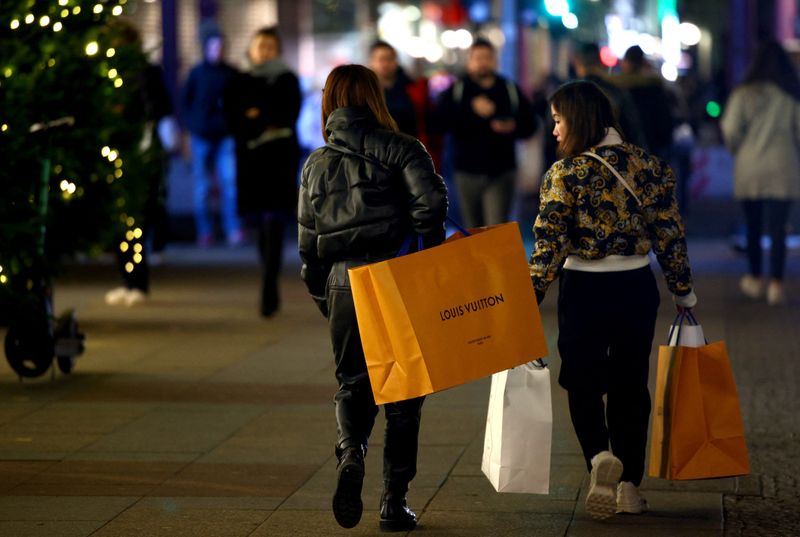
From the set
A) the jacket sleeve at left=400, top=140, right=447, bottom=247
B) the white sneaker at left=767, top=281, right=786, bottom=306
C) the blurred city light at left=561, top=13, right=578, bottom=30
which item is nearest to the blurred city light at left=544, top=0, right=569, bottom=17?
the blurred city light at left=561, top=13, right=578, bottom=30

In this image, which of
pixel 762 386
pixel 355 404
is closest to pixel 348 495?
pixel 355 404

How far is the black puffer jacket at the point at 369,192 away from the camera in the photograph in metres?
5.96

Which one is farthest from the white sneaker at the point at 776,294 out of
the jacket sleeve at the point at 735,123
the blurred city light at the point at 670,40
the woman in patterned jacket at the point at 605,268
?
the blurred city light at the point at 670,40

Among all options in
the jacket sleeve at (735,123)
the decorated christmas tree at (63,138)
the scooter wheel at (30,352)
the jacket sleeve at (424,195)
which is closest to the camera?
the jacket sleeve at (424,195)

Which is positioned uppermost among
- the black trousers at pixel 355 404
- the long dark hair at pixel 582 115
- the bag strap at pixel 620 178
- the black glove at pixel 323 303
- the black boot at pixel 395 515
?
the long dark hair at pixel 582 115

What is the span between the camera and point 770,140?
12.5 metres

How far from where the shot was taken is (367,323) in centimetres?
582

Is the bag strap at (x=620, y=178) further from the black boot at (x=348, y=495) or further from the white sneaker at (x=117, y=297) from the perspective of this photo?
the white sneaker at (x=117, y=297)

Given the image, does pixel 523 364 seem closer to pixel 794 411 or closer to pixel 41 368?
pixel 794 411

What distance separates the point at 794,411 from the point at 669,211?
2452 millimetres

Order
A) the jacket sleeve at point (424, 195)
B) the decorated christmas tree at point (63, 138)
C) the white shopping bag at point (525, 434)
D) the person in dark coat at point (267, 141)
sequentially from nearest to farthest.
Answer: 1. the jacket sleeve at point (424, 195)
2. the white shopping bag at point (525, 434)
3. the decorated christmas tree at point (63, 138)
4. the person in dark coat at point (267, 141)

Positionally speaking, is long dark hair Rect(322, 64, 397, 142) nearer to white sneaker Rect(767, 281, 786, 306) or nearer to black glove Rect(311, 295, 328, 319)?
black glove Rect(311, 295, 328, 319)

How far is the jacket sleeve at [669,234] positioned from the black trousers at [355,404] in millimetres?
1089

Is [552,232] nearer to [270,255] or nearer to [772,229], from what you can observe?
[270,255]
